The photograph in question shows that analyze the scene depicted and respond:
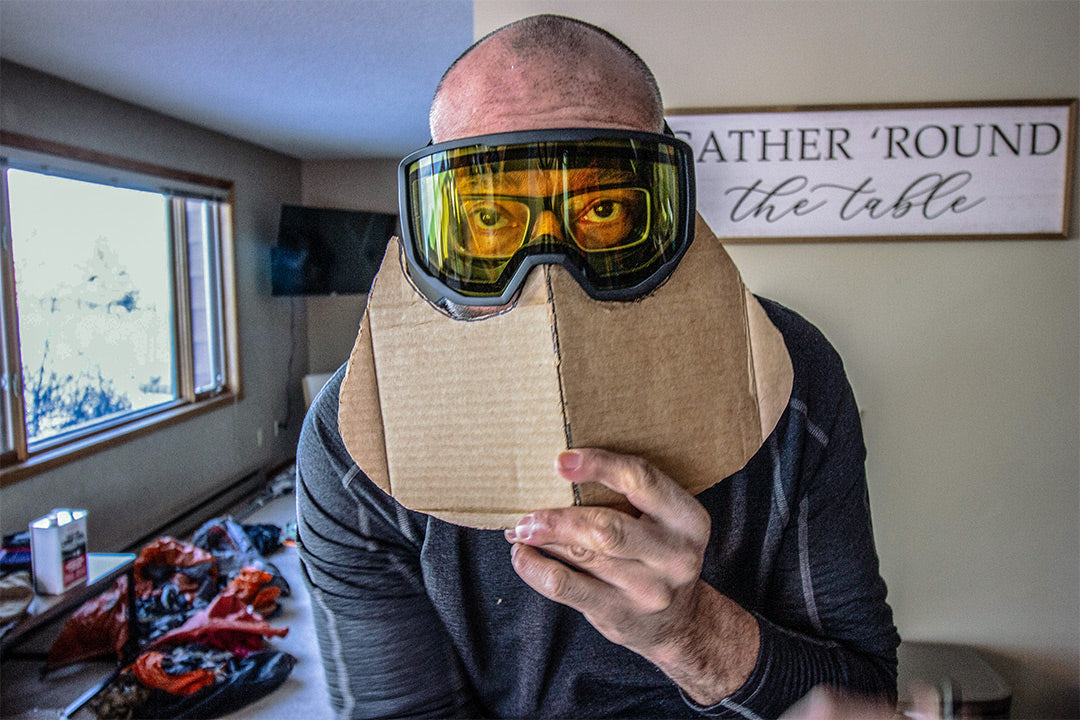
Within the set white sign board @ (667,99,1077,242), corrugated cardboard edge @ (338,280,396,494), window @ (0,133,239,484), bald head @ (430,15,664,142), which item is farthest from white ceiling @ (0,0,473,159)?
corrugated cardboard edge @ (338,280,396,494)

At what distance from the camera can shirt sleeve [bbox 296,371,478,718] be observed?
2.84ft

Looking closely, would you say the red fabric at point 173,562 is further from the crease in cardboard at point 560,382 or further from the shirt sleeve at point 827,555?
the crease in cardboard at point 560,382

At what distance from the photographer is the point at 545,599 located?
877 mm

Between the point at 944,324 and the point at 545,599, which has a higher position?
the point at 944,324

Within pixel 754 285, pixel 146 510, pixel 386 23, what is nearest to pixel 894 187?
pixel 754 285

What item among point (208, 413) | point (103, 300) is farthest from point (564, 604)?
point (208, 413)

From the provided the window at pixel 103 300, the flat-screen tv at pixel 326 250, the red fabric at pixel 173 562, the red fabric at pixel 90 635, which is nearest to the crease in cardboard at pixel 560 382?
the red fabric at pixel 90 635

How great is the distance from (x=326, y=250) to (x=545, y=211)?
541 cm

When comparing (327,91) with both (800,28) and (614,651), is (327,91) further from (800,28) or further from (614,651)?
(614,651)

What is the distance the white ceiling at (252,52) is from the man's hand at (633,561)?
229 cm

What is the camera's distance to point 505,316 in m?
0.54

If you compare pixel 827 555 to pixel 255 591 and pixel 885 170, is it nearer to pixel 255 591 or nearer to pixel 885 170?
pixel 885 170

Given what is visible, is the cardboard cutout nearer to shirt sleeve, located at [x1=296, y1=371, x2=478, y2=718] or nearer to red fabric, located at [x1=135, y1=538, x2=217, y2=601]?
shirt sleeve, located at [x1=296, y1=371, x2=478, y2=718]

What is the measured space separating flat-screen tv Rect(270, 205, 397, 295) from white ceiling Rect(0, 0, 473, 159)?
121 cm
